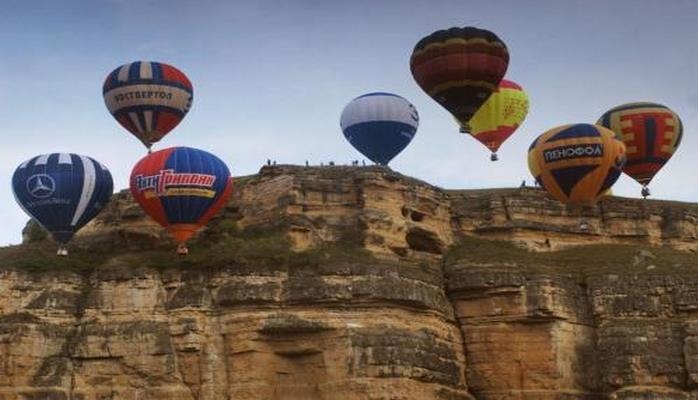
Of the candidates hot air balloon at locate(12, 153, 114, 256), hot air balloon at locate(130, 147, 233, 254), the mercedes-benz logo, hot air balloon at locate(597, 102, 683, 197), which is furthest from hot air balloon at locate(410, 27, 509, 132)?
the mercedes-benz logo

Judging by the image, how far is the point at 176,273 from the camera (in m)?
34.1

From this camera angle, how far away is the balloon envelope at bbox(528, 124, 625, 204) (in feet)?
123

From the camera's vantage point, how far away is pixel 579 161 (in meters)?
37.3

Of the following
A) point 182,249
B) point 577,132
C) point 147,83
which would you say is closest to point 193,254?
point 182,249

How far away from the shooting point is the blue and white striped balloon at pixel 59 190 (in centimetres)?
3447

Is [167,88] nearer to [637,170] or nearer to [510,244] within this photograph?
[510,244]

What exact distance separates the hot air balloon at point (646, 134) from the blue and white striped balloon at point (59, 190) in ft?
54.0

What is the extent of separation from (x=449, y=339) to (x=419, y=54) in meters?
7.79

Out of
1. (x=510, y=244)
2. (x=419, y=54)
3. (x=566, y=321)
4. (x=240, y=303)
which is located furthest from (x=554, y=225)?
(x=240, y=303)

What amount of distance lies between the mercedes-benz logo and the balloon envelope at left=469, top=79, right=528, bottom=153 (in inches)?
566

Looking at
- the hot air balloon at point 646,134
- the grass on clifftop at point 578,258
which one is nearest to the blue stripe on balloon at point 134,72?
the grass on clifftop at point 578,258

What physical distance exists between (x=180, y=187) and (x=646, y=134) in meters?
15.7

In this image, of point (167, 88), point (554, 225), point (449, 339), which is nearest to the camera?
point (449, 339)

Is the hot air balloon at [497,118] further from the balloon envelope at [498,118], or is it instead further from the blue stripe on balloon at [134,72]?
the blue stripe on balloon at [134,72]
